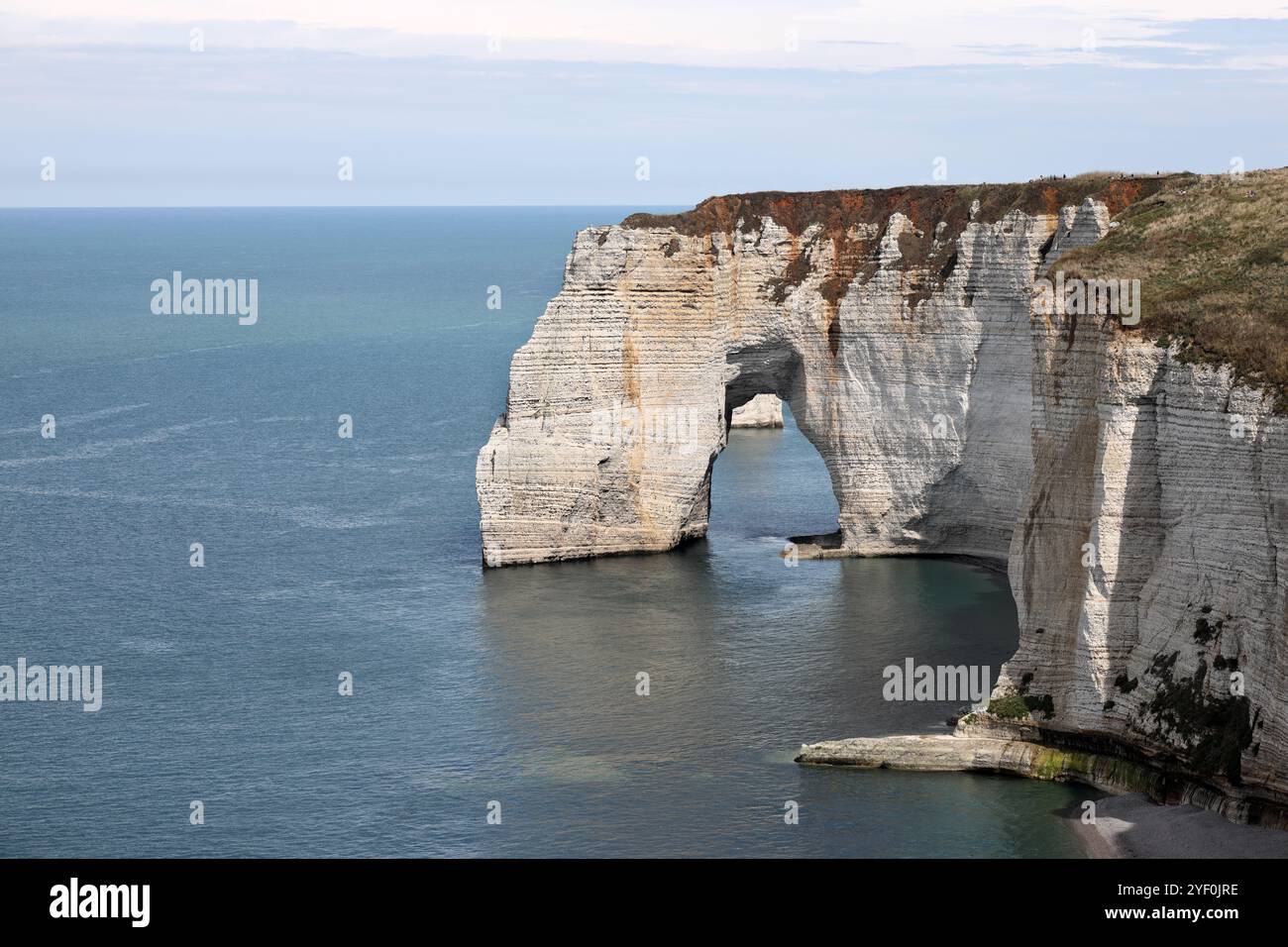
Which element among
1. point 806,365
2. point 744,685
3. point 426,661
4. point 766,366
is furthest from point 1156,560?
point 766,366

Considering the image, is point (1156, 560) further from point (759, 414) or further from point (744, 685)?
point (759, 414)

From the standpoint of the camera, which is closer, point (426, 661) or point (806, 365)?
point (426, 661)

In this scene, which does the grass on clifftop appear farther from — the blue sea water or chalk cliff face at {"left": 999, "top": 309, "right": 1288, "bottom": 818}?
the blue sea water

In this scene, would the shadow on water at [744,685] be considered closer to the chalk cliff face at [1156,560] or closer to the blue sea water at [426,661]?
the blue sea water at [426,661]
